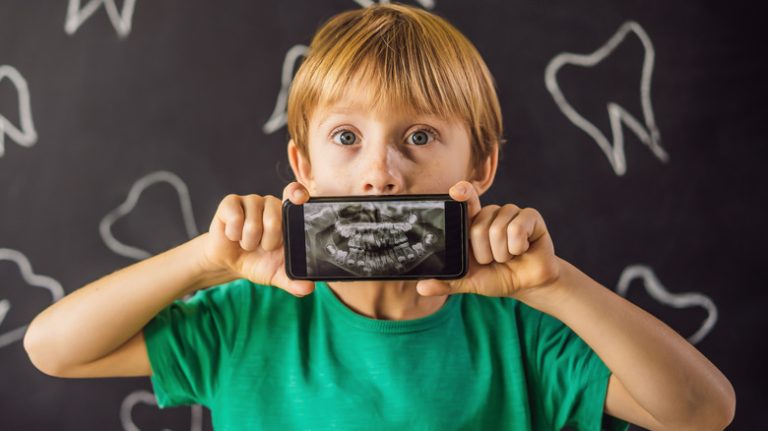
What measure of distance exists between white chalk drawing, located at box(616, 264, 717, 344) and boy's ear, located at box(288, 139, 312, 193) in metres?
0.48

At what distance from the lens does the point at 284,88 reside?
90 cm

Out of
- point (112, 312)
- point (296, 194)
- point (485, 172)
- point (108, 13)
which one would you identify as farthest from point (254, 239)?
point (108, 13)

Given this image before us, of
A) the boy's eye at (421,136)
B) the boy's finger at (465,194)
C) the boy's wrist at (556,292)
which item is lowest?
the boy's wrist at (556,292)

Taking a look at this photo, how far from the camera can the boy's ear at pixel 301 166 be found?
0.72 m

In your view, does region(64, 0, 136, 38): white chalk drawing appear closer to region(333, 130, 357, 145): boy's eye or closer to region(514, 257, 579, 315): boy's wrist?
region(333, 130, 357, 145): boy's eye

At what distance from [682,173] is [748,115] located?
4.6 inches

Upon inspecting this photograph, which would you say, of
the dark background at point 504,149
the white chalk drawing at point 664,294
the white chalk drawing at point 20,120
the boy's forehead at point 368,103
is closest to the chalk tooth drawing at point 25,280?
the dark background at point 504,149

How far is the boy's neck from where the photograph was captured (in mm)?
663

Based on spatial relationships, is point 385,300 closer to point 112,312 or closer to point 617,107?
point 112,312

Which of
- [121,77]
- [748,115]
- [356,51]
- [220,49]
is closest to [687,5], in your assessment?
[748,115]

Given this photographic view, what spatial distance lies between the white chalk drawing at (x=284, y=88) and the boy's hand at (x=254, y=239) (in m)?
0.37

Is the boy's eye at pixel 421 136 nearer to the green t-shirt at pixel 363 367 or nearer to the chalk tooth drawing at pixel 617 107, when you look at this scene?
the green t-shirt at pixel 363 367

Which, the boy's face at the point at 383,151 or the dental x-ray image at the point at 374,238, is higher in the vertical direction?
the boy's face at the point at 383,151

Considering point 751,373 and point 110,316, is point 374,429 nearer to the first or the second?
point 110,316
